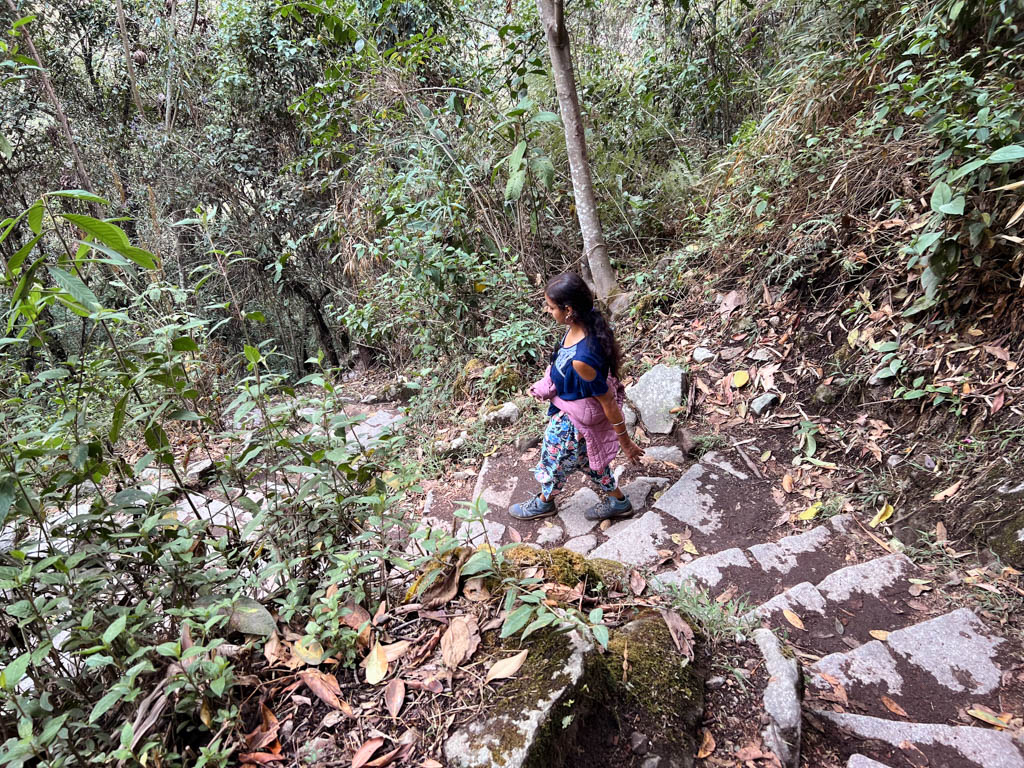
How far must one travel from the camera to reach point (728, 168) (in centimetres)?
477

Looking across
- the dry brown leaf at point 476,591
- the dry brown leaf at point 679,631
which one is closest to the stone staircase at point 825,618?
the dry brown leaf at point 476,591

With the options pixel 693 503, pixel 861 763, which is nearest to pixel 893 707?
pixel 861 763

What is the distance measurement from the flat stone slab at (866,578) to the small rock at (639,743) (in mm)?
1451

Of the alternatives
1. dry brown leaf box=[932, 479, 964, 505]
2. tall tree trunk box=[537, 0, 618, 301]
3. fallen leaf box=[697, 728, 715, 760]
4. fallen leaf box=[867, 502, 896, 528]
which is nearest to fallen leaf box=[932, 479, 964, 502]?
dry brown leaf box=[932, 479, 964, 505]

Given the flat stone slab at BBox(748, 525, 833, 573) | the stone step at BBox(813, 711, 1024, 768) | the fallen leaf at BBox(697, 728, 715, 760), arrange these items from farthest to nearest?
1. the flat stone slab at BBox(748, 525, 833, 573)
2. the stone step at BBox(813, 711, 1024, 768)
3. the fallen leaf at BBox(697, 728, 715, 760)

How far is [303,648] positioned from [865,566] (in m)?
2.46

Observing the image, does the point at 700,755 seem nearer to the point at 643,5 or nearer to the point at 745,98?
the point at 745,98

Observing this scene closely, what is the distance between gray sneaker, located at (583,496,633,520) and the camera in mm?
3227

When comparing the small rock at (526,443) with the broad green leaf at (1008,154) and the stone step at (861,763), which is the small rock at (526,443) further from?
the broad green leaf at (1008,154)

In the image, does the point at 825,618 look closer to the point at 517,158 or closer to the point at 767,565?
the point at 767,565

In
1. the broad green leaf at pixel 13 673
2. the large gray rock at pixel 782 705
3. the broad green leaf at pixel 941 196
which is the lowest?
the large gray rock at pixel 782 705

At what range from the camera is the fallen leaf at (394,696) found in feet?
4.15

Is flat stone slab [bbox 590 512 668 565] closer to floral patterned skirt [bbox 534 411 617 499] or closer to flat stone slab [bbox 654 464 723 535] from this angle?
flat stone slab [bbox 654 464 723 535]

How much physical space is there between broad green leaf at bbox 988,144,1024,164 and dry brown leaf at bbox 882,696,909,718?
2497 millimetres
